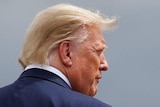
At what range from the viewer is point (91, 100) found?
17.2 feet

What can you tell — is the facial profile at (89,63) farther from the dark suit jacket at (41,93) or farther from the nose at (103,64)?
the dark suit jacket at (41,93)

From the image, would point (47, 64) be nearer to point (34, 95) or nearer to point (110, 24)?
point (34, 95)

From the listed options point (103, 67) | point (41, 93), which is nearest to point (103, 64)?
point (103, 67)

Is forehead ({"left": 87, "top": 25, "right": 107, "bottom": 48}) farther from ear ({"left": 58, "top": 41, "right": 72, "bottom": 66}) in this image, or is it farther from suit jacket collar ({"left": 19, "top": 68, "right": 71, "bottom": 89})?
suit jacket collar ({"left": 19, "top": 68, "right": 71, "bottom": 89})

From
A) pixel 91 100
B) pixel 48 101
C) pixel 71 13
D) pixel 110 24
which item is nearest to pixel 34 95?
pixel 48 101

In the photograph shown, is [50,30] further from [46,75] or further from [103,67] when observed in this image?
[103,67]

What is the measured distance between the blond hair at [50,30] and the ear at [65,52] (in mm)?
45

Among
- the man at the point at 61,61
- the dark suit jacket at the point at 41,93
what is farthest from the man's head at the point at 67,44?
the dark suit jacket at the point at 41,93

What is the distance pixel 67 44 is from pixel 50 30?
7.4 inches

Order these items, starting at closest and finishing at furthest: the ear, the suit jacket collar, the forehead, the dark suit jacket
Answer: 1. the dark suit jacket
2. the suit jacket collar
3. the ear
4. the forehead

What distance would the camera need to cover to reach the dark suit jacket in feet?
17.0

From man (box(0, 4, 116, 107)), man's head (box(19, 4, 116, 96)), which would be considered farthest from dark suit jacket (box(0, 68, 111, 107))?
man's head (box(19, 4, 116, 96))

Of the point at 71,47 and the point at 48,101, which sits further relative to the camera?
the point at 71,47

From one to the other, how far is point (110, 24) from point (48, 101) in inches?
47.3
